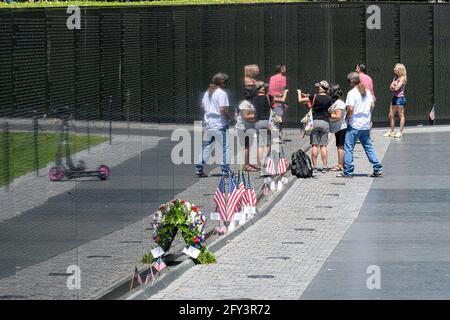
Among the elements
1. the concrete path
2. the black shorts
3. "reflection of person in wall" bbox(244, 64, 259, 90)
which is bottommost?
the concrete path

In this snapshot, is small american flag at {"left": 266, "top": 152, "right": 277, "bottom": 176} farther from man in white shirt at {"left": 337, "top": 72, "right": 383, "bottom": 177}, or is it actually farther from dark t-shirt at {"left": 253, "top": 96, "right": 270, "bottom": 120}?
man in white shirt at {"left": 337, "top": 72, "right": 383, "bottom": 177}

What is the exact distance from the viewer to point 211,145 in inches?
798

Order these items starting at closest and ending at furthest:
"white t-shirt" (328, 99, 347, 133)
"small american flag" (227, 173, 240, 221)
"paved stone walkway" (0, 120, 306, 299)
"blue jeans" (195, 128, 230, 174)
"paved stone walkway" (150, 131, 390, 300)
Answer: "paved stone walkway" (0, 120, 306, 299)
"paved stone walkway" (150, 131, 390, 300)
"small american flag" (227, 173, 240, 221)
"blue jeans" (195, 128, 230, 174)
"white t-shirt" (328, 99, 347, 133)

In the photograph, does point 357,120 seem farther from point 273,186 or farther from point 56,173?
point 56,173

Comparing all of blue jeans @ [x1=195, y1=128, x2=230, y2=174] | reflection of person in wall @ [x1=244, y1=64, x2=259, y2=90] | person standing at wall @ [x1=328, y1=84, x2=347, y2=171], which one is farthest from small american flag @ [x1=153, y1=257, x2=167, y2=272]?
person standing at wall @ [x1=328, y1=84, x2=347, y2=171]

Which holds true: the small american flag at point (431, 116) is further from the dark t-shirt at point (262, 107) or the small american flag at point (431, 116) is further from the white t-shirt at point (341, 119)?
the dark t-shirt at point (262, 107)

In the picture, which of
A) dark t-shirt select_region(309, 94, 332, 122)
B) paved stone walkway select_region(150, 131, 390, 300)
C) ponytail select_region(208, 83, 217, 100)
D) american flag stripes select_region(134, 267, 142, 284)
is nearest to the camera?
paved stone walkway select_region(150, 131, 390, 300)

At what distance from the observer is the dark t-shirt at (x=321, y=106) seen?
25297mm

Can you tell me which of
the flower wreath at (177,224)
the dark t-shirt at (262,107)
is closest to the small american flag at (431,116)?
the dark t-shirt at (262,107)

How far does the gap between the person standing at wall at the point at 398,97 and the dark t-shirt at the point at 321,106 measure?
7335 millimetres

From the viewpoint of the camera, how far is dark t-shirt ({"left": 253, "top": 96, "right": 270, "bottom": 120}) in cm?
2447

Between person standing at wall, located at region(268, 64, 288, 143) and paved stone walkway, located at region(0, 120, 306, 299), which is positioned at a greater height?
person standing at wall, located at region(268, 64, 288, 143)

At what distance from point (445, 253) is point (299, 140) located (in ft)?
46.4

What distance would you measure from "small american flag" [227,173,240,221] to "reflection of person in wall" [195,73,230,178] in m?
1.33
